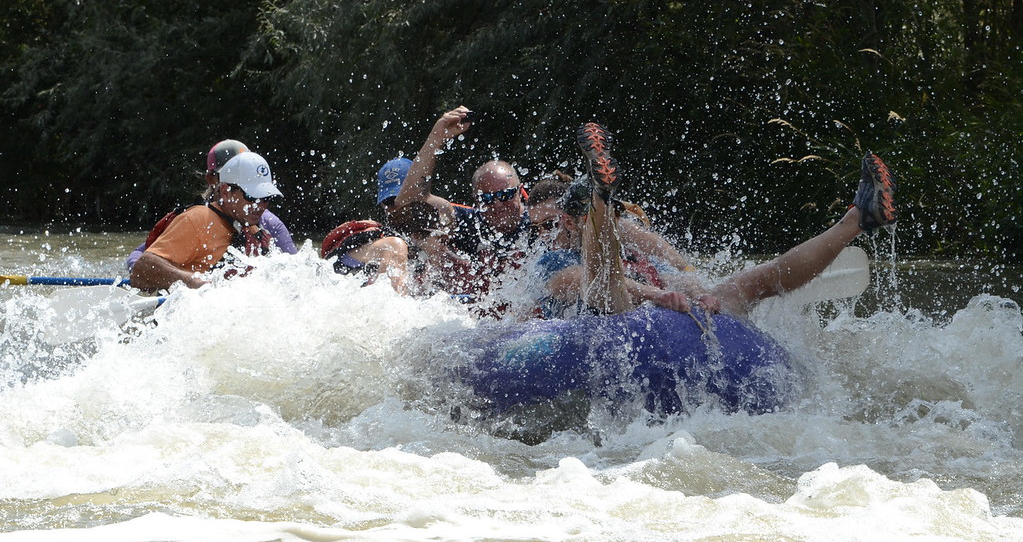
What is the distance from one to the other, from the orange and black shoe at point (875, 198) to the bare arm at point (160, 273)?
8.94ft

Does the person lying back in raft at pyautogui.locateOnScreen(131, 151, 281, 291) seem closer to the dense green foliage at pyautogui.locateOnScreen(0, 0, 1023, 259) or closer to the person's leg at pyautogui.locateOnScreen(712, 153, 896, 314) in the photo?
the person's leg at pyautogui.locateOnScreen(712, 153, 896, 314)

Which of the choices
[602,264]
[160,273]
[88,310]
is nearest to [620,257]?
[602,264]

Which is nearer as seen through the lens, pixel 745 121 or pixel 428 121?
pixel 745 121

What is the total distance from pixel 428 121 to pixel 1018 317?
28.4 feet

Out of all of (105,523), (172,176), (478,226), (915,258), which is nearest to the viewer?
(105,523)

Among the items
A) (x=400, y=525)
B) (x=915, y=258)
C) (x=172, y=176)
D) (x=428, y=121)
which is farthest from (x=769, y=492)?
(x=172, y=176)

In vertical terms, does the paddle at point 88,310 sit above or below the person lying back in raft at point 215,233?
below

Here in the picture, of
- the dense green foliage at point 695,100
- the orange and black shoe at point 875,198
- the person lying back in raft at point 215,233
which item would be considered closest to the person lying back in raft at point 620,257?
the orange and black shoe at point 875,198

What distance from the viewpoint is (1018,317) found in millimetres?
5344

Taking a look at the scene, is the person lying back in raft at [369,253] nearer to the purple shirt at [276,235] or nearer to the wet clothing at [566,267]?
the purple shirt at [276,235]

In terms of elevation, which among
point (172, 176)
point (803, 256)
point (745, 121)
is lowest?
point (172, 176)

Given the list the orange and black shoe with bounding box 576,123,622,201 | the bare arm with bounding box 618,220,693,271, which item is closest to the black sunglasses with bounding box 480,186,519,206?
the bare arm with bounding box 618,220,693,271

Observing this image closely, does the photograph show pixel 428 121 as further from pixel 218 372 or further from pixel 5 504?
pixel 5 504

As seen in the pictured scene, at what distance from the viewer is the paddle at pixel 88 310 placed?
18.2 ft
